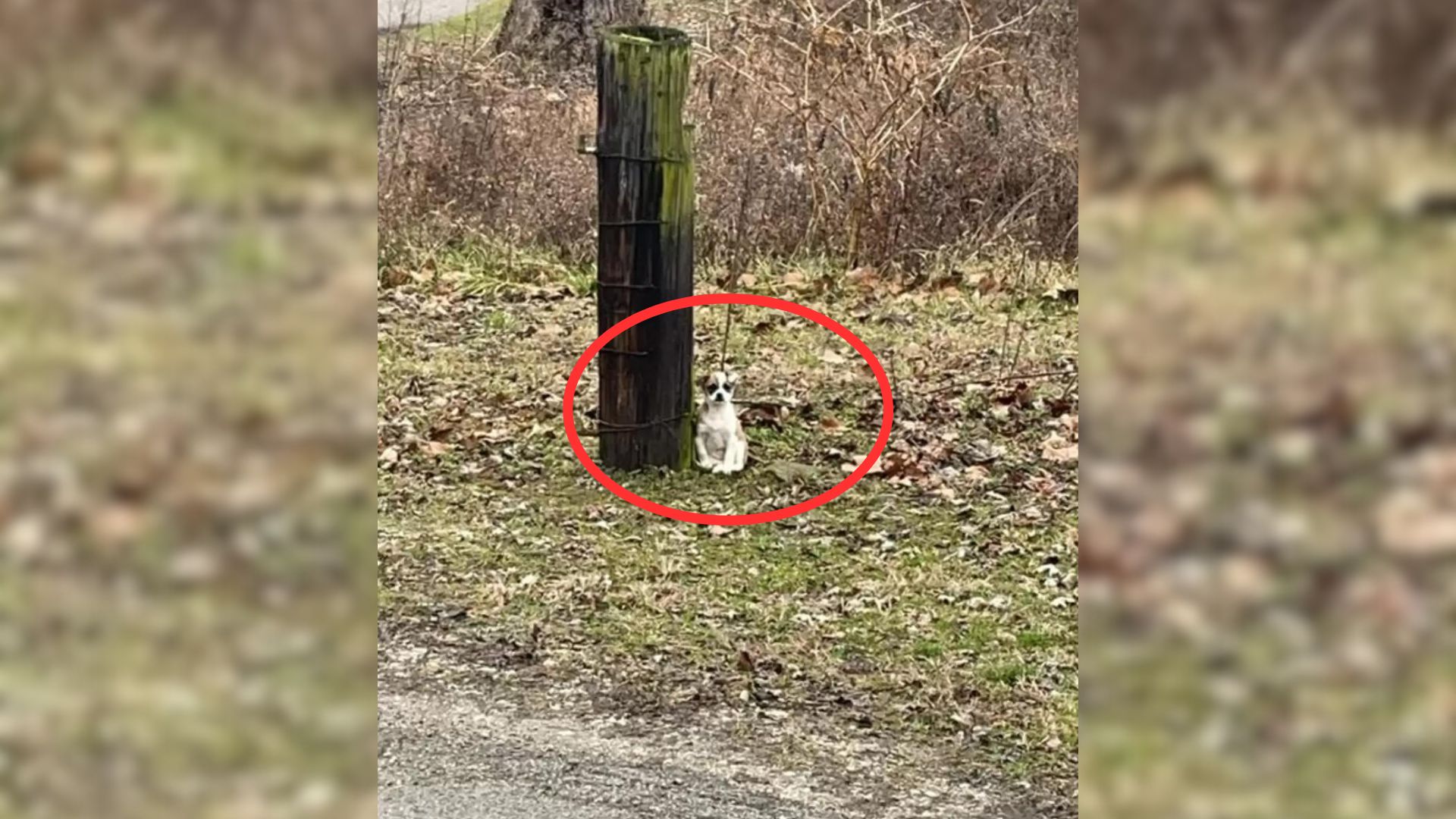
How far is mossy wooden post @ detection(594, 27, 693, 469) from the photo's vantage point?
5820 mm

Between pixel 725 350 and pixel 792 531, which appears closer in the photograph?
pixel 792 531

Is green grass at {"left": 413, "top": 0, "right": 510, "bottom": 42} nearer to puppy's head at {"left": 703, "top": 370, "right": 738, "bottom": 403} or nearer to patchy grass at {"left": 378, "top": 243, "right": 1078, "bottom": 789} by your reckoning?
patchy grass at {"left": 378, "top": 243, "right": 1078, "bottom": 789}

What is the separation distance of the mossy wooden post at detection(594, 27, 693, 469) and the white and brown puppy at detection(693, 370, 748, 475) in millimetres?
217

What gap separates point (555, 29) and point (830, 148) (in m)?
5.06

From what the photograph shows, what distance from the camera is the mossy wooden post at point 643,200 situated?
5820 millimetres

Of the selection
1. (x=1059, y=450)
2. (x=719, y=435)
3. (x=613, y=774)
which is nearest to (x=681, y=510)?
(x=719, y=435)

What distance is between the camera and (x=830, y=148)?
9.73 metres
